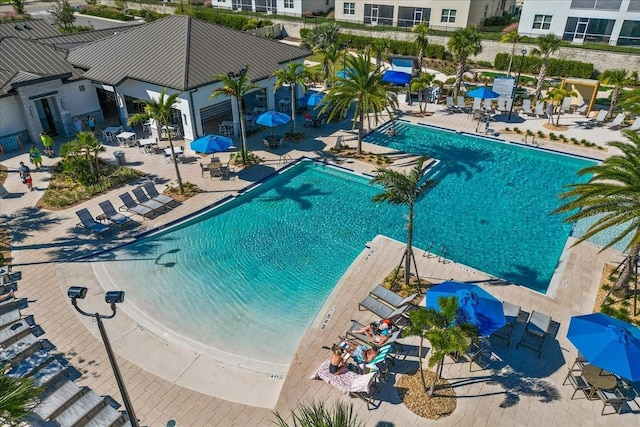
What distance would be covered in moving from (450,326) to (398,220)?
10596 mm

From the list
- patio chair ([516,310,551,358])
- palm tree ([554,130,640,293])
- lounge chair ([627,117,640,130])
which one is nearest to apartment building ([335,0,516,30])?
lounge chair ([627,117,640,130])

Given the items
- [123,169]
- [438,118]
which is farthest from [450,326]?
[438,118]

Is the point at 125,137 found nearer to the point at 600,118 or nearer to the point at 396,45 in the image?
the point at 600,118

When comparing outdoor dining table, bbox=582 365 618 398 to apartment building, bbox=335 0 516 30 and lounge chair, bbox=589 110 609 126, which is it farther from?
apartment building, bbox=335 0 516 30

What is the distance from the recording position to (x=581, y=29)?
4869 centimetres

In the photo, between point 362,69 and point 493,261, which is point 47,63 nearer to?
point 362,69

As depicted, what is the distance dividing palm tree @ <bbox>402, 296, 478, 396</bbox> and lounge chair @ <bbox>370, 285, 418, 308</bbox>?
3700 millimetres

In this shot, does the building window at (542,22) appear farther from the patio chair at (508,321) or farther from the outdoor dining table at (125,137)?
the patio chair at (508,321)

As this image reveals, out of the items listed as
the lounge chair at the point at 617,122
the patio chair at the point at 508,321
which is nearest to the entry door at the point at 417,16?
the lounge chair at the point at 617,122

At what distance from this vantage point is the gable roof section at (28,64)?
27.2m

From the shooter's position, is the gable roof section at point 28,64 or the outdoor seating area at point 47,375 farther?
the gable roof section at point 28,64

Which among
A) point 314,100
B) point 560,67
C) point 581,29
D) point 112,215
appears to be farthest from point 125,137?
point 581,29

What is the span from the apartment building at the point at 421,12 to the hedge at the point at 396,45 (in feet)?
21.8

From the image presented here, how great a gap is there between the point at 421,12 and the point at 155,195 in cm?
4693
